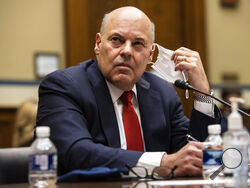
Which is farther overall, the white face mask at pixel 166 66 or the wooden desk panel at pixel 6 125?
the wooden desk panel at pixel 6 125

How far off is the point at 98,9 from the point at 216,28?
169 centimetres

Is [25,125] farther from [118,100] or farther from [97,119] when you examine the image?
[97,119]

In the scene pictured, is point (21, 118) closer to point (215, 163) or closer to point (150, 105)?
point (150, 105)

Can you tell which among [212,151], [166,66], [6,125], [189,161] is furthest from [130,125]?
[6,125]

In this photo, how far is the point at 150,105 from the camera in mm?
2650

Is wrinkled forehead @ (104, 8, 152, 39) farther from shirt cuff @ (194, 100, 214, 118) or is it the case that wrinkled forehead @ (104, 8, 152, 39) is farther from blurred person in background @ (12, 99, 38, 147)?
blurred person in background @ (12, 99, 38, 147)

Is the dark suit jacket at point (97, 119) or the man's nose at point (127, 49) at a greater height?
the man's nose at point (127, 49)

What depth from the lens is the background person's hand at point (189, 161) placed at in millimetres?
1901

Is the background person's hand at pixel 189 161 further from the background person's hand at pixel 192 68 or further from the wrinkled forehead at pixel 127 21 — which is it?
the wrinkled forehead at pixel 127 21

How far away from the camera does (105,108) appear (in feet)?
8.03

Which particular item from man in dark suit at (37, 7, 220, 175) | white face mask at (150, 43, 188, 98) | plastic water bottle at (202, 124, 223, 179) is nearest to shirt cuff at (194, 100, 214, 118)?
man in dark suit at (37, 7, 220, 175)

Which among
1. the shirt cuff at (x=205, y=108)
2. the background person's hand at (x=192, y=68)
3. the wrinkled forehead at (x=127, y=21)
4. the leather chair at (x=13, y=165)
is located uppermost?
the wrinkled forehead at (x=127, y=21)

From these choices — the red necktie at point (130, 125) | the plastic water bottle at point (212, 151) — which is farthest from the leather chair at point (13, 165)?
the plastic water bottle at point (212, 151)

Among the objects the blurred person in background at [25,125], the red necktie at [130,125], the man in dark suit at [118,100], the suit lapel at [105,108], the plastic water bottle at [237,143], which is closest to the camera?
the plastic water bottle at [237,143]
